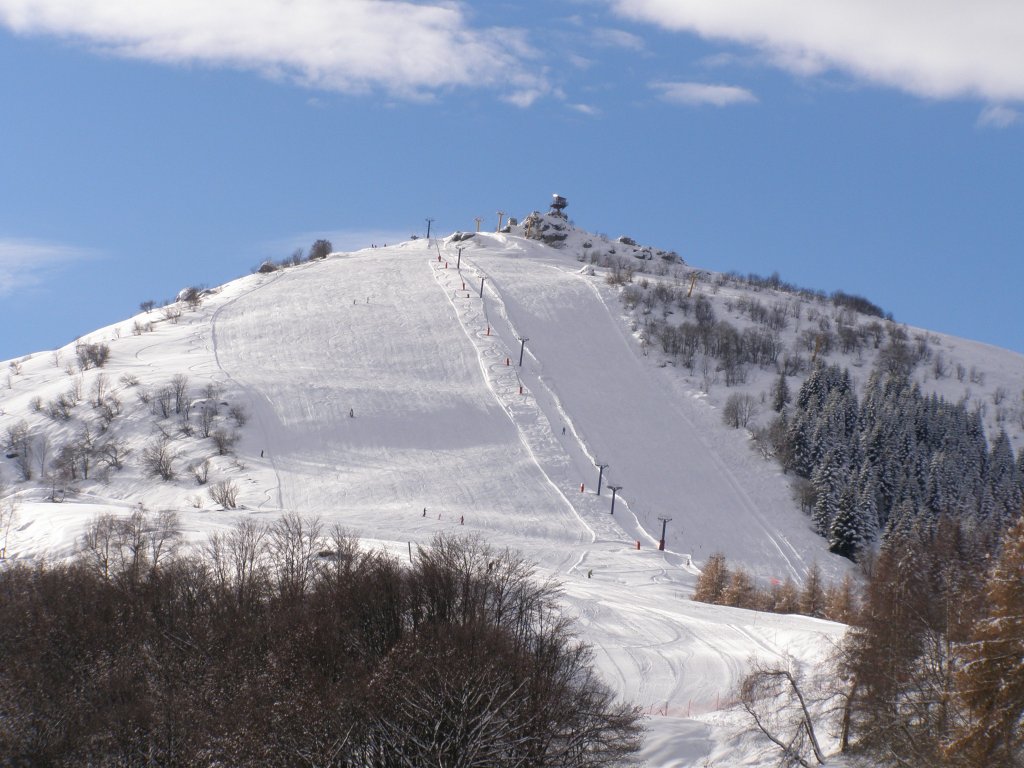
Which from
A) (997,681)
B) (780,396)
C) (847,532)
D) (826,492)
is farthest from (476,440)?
(997,681)

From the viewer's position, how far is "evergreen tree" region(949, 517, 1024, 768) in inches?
704

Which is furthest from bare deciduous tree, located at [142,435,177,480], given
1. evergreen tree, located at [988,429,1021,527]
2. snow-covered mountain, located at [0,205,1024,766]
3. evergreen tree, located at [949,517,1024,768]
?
evergreen tree, located at [988,429,1021,527]

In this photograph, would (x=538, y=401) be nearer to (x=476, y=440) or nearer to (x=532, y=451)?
(x=476, y=440)

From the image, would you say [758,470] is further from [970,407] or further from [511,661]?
[511,661]

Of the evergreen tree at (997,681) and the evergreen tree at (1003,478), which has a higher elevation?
the evergreen tree at (1003,478)

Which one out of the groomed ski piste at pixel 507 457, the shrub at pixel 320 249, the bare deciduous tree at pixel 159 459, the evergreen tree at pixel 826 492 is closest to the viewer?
the groomed ski piste at pixel 507 457

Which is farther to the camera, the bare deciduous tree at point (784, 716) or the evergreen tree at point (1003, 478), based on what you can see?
the evergreen tree at point (1003, 478)

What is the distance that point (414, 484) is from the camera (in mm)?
58969

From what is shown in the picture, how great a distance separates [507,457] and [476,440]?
3.59 metres

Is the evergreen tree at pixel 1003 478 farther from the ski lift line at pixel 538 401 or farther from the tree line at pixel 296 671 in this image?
the tree line at pixel 296 671

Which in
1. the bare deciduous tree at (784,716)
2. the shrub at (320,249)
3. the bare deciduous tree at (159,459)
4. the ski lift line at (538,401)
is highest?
the shrub at (320,249)

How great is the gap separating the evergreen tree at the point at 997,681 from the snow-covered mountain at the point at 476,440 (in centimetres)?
623

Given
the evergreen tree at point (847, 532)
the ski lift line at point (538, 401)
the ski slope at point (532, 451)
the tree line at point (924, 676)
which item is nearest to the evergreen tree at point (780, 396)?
the ski slope at point (532, 451)

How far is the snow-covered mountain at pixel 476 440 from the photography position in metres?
39.1
